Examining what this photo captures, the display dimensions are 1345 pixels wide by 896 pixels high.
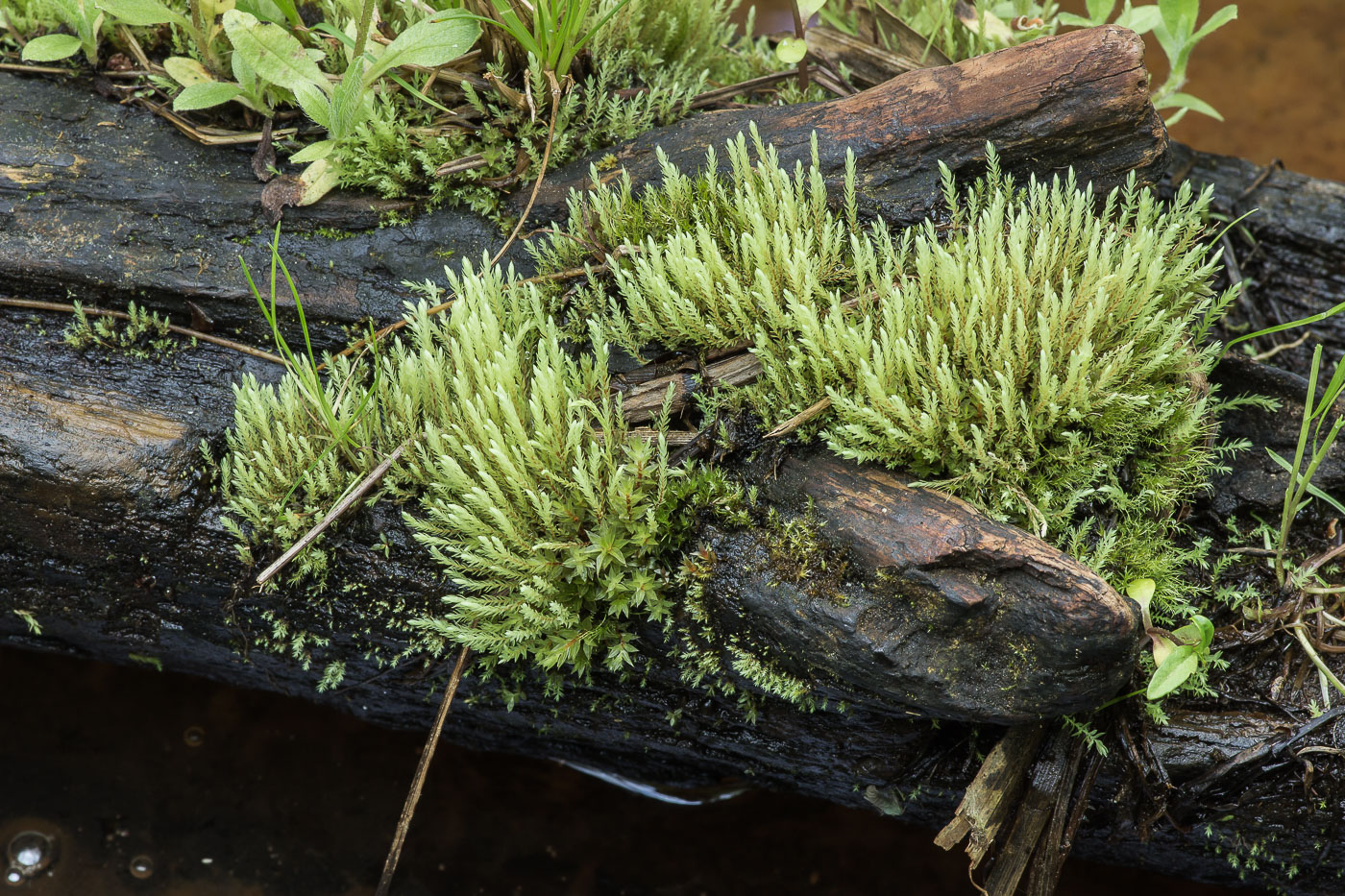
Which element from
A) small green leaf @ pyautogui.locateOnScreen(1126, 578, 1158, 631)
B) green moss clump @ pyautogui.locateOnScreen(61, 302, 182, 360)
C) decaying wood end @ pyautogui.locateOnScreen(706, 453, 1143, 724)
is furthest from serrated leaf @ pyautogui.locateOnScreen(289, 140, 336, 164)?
small green leaf @ pyautogui.locateOnScreen(1126, 578, 1158, 631)

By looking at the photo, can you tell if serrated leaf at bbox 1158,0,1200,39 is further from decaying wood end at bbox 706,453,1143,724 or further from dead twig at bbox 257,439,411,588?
dead twig at bbox 257,439,411,588

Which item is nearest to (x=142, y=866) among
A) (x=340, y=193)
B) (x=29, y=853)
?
(x=29, y=853)

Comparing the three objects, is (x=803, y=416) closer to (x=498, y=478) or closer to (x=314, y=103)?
(x=498, y=478)

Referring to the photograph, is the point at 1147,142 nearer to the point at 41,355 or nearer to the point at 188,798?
the point at 41,355

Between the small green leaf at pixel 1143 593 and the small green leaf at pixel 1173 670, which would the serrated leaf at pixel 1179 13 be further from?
the small green leaf at pixel 1173 670

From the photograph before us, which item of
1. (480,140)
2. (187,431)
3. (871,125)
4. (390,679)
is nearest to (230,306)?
(187,431)

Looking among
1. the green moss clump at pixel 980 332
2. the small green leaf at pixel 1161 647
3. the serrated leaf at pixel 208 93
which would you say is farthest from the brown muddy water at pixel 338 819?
the serrated leaf at pixel 208 93

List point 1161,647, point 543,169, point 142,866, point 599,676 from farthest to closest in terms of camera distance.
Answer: point 142,866 → point 543,169 → point 599,676 → point 1161,647
